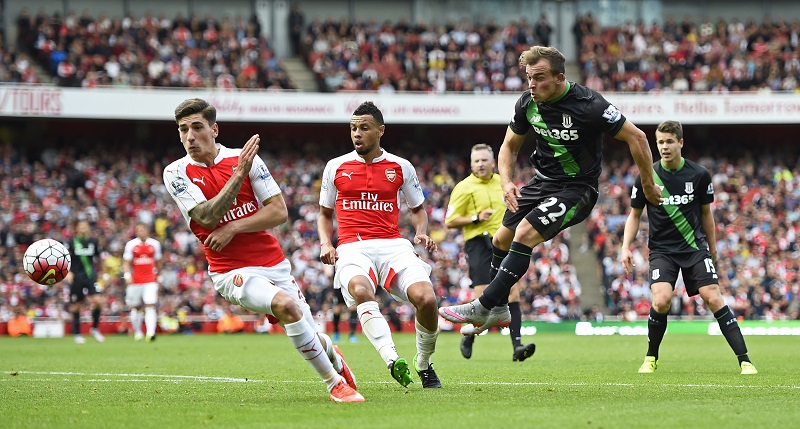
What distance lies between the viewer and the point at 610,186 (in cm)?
3506

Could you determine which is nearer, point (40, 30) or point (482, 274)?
point (482, 274)

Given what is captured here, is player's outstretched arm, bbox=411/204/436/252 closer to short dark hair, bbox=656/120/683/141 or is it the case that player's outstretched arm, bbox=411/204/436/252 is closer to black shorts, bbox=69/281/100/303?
short dark hair, bbox=656/120/683/141

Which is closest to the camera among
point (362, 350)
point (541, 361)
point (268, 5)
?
point (541, 361)

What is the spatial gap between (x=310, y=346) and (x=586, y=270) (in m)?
26.0

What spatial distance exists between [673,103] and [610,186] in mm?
3542

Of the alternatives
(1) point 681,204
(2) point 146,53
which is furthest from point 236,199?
(2) point 146,53

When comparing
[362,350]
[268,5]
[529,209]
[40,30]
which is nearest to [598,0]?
[268,5]

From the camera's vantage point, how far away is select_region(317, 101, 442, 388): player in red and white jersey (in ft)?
30.2

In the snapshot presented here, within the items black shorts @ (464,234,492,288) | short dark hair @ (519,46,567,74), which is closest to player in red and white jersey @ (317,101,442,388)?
short dark hair @ (519,46,567,74)

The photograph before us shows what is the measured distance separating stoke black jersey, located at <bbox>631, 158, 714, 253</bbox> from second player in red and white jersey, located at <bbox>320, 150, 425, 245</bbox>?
128 inches

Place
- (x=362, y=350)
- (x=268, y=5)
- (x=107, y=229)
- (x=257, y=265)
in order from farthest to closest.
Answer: (x=268, y=5)
(x=107, y=229)
(x=362, y=350)
(x=257, y=265)

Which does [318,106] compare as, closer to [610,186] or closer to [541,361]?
[610,186]

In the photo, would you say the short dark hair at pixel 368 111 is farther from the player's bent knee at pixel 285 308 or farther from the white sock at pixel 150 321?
the white sock at pixel 150 321

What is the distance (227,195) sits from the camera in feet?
25.3
